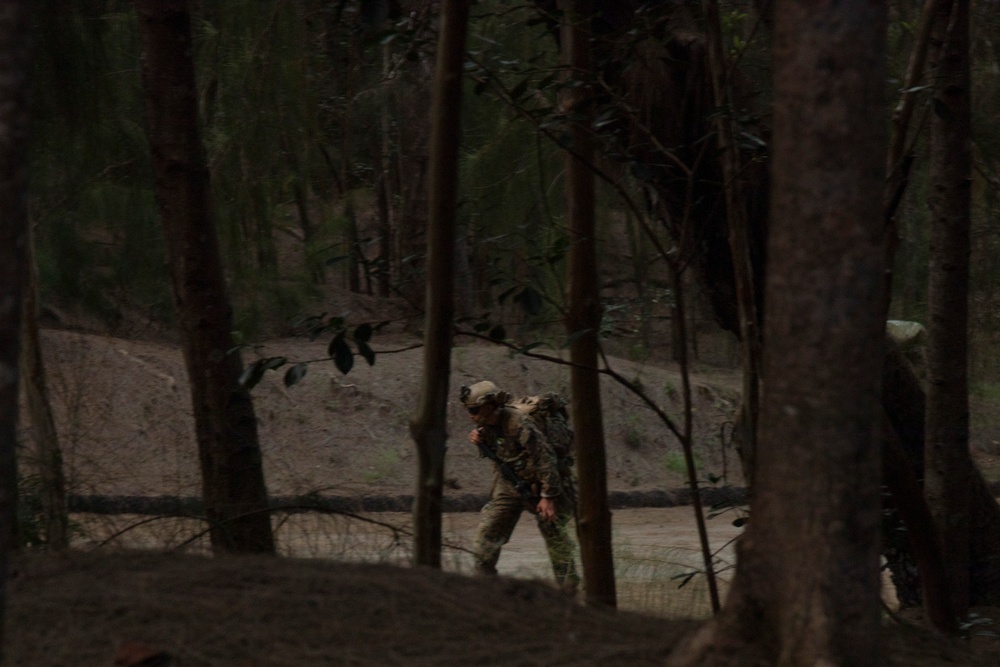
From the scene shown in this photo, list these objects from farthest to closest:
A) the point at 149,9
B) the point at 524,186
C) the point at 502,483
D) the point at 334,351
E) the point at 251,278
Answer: the point at 251,278
the point at 524,186
the point at 502,483
the point at 149,9
the point at 334,351

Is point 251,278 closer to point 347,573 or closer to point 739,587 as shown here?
point 347,573

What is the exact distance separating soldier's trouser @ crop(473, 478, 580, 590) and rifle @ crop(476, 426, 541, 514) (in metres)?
0.04

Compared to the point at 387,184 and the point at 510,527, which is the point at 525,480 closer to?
the point at 510,527

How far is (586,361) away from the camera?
515 centimetres

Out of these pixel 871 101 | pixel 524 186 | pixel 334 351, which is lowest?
pixel 334 351

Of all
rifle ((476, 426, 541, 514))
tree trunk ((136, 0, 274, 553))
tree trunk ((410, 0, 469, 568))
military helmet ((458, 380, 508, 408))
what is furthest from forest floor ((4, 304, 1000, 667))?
military helmet ((458, 380, 508, 408))

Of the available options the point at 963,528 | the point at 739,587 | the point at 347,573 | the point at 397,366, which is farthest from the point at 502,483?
the point at 397,366

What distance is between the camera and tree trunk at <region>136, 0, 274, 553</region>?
5203 mm

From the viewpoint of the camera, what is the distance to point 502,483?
Result: 8.52m

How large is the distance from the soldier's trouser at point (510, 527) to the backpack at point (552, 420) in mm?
403

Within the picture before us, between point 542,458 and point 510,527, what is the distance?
1.87 ft

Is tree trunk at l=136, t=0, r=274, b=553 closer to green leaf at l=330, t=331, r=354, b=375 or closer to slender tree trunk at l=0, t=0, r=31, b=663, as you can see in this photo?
green leaf at l=330, t=331, r=354, b=375

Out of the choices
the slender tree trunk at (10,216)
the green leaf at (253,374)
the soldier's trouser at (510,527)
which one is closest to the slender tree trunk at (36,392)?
the green leaf at (253,374)

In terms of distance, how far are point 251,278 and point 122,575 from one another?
34.2 feet
